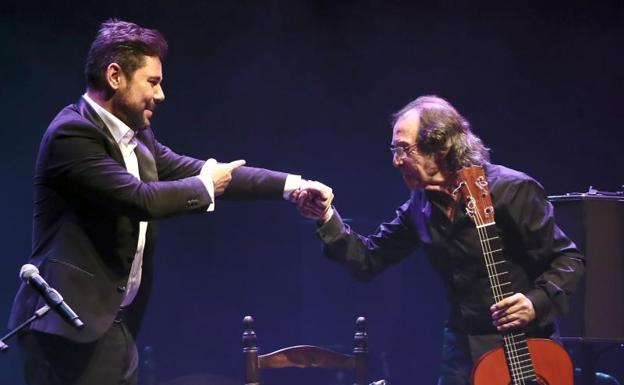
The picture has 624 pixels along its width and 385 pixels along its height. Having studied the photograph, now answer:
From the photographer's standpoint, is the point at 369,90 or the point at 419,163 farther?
the point at 369,90

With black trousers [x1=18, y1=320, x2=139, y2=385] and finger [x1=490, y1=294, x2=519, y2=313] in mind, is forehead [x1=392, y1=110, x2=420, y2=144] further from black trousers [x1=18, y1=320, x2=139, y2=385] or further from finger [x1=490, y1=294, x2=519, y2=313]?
black trousers [x1=18, y1=320, x2=139, y2=385]

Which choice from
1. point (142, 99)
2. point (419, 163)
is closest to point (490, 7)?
point (419, 163)

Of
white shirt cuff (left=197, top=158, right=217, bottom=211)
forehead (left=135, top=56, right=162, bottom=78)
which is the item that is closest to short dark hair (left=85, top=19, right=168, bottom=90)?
forehead (left=135, top=56, right=162, bottom=78)

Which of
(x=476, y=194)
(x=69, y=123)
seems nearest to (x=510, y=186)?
(x=476, y=194)

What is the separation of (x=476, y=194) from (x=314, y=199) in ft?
2.19

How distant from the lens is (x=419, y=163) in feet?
10.9

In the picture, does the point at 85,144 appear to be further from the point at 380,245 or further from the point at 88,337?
the point at 380,245

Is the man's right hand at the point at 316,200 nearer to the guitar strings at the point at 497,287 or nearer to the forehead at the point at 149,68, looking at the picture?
the guitar strings at the point at 497,287

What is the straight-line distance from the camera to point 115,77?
2814mm

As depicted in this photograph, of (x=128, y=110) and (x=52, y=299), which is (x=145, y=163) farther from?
(x=52, y=299)

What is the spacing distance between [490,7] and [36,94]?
294 cm

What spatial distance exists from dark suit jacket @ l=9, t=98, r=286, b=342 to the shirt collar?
41 millimetres

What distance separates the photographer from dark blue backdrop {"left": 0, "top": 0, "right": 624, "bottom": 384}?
554cm

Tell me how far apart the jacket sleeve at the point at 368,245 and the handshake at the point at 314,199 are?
0.13ft
